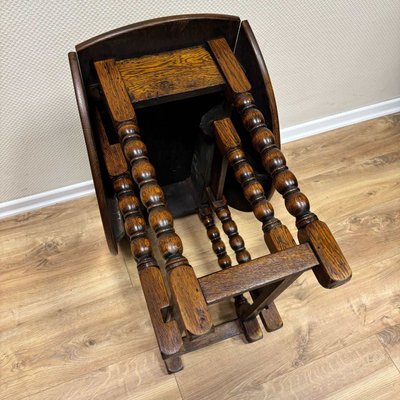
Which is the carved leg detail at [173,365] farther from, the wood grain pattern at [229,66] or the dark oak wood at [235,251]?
the wood grain pattern at [229,66]

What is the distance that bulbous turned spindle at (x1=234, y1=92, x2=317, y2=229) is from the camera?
2.10 ft

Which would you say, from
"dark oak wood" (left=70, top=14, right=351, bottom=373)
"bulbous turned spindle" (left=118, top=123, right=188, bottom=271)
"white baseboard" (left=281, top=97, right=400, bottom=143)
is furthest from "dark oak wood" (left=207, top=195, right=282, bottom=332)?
"white baseboard" (left=281, top=97, right=400, bottom=143)

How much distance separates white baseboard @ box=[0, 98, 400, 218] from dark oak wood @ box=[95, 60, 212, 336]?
0.65 metres

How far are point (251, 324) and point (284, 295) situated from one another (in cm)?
16

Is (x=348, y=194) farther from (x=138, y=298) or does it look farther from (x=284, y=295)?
(x=138, y=298)

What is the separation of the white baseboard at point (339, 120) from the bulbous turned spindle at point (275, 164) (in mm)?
754

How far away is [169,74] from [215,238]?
0.52 m

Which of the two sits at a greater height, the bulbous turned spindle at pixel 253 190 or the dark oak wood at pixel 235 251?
the bulbous turned spindle at pixel 253 190

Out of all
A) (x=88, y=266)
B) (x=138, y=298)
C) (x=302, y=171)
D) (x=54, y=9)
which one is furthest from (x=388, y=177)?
(x=54, y=9)

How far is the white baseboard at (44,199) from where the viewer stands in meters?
1.20

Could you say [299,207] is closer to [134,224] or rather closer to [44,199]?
[134,224]

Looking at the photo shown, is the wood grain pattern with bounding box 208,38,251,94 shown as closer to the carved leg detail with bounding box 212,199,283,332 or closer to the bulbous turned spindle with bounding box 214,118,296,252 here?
the bulbous turned spindle with bounding box 214,118,296,252

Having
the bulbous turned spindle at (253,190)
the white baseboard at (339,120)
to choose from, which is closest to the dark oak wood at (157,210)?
the bulbous turned spindle at (253,190)

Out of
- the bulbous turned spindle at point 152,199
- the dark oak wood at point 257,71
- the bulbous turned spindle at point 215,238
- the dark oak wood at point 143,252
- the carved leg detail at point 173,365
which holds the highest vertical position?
the dark oak wood at point 257,71
